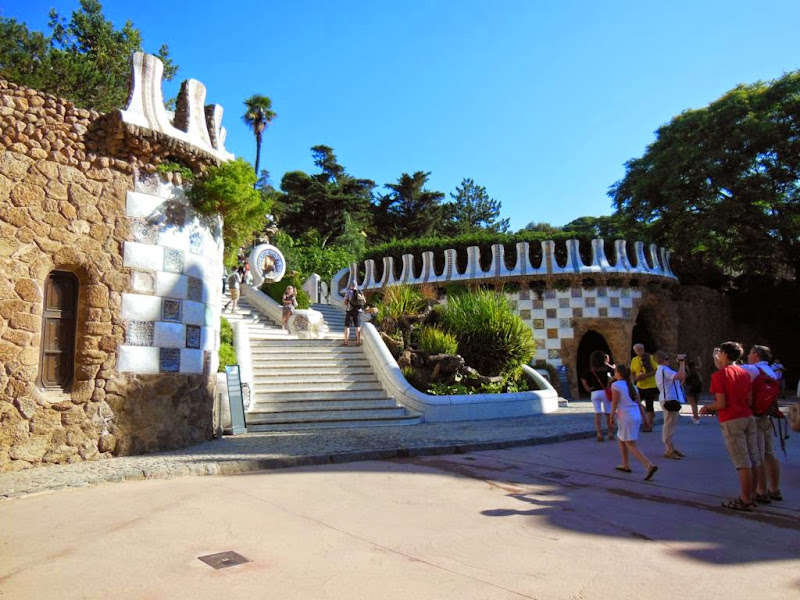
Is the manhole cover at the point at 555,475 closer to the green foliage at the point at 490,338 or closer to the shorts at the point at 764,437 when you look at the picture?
the shorts at the point at 764,437

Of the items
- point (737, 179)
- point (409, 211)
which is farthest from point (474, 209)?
point (737, 179)

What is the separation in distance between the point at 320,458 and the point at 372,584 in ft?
11.7

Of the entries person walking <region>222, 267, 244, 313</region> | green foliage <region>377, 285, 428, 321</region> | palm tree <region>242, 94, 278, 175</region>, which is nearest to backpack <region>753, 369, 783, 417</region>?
green foliage <region>377, 285, 428, 321</region>

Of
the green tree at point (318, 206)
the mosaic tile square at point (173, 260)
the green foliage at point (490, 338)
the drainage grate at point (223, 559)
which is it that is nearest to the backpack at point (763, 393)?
the drainage grate at point (223, 559)

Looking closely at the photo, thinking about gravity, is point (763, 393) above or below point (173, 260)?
below

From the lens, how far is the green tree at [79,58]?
18.5 meters

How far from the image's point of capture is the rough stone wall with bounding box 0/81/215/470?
20.0 ft

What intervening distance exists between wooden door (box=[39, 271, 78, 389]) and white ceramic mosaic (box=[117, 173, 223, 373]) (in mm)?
535

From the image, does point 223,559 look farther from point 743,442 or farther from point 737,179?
point 737,179

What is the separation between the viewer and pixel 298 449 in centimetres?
701

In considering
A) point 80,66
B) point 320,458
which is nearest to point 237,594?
point 320,458

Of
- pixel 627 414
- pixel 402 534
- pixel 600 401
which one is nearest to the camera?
pixel 402 534

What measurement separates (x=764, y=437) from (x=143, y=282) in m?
6.67

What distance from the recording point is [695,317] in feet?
70.0
